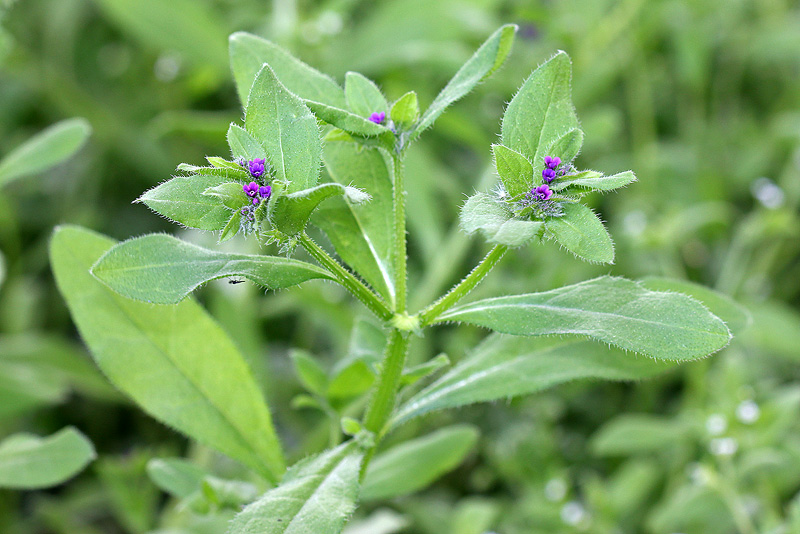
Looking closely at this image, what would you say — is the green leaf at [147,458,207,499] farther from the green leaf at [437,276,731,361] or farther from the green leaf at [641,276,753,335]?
the green leaf at [641,276,753,335]

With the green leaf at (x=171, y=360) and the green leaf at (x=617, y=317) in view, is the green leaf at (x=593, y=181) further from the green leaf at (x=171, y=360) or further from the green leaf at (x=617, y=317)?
the green leaf at (x=171, y=360)

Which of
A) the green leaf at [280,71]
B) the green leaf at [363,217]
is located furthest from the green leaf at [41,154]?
the green leaf at [363,217]

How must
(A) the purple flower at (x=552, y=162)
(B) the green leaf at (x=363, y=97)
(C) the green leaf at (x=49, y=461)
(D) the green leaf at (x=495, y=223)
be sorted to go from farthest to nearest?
(C) the green leaf at (x=49, y=461) < (B) the green leaf at (x=363, y=97) < (A) the purple flower at (x=552, y=162) < (D) the green leaf at (x=495, y=223)

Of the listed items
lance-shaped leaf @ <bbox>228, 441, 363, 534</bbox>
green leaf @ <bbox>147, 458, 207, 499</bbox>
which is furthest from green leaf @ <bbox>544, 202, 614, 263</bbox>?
green leaf @ <bbox>147, 458, 207, 499</bbox>

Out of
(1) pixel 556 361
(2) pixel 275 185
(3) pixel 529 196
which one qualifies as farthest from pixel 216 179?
(1) pixel 556 361

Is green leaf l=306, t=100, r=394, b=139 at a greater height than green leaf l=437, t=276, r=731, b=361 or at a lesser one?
greater

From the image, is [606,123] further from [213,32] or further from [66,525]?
[66,525]

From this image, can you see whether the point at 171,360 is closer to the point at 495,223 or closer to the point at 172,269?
the point at 172,269
